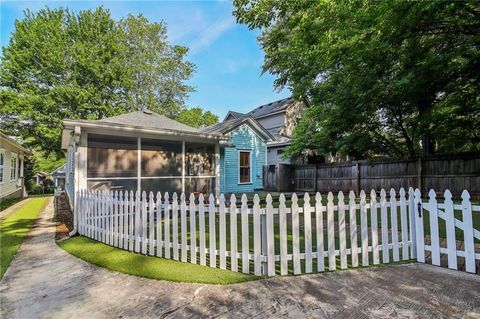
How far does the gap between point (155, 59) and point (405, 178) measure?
91.9ft

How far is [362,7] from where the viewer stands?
20.7 feet

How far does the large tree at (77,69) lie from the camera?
874 inches

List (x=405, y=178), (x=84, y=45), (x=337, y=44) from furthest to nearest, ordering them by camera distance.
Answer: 1. (x=84, y=45)
2. (x=405, y=178)
3. (x=337, y=44)

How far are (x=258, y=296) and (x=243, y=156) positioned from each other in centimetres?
1329

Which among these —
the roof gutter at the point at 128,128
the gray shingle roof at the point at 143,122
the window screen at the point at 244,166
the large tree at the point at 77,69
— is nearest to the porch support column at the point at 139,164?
the roof gutter at the point at 128,128

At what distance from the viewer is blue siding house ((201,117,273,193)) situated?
593 inches

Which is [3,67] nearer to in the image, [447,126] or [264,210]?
[264,210]

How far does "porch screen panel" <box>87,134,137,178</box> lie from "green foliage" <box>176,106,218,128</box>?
1013 inches

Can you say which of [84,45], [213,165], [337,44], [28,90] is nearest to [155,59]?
[84,45]

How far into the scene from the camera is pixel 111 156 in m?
7.36

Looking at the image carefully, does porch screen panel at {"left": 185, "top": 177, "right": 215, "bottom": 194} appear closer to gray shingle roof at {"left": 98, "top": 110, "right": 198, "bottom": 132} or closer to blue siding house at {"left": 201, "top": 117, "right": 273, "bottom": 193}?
gray shingle roof at {"left": 98, "top": 110, "right": 198, "bottom": 132}


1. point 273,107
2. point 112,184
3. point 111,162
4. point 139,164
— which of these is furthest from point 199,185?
point 273,107

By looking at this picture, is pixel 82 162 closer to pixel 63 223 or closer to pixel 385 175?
pixel 63 223

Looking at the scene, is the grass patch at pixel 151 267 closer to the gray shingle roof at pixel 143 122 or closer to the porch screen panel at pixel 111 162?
the porch screen panel at pixel 111 162
